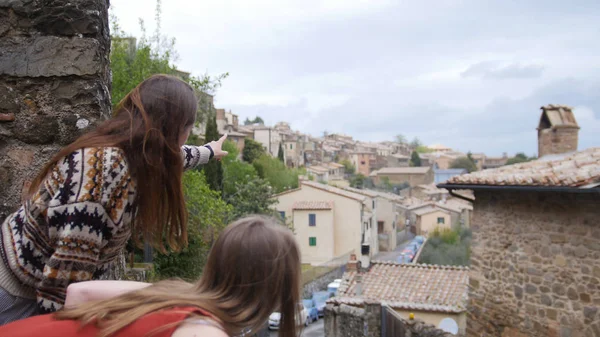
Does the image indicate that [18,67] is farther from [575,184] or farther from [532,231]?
[532,231]

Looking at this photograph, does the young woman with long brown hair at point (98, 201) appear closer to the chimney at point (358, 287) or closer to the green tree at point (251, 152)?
the chimney at point (358, 287)

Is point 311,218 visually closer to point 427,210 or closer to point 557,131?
point 427,210

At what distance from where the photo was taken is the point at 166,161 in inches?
66.8

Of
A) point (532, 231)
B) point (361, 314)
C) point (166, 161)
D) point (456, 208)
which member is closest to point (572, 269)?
point (532, 231)

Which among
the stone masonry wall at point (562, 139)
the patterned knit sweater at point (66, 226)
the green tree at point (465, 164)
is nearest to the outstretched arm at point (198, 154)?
the patterned knit sweater at point (66, 226)

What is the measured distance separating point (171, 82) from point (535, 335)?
7016 millimetres

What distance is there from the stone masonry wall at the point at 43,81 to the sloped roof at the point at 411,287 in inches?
406

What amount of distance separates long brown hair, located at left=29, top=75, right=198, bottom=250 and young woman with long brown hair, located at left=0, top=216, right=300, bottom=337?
35cm

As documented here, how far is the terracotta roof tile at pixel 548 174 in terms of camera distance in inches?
253

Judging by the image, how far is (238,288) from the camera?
1.32m

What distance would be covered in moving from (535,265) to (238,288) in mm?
6890

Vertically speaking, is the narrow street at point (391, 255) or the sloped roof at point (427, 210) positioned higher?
the sloped roof at point (427, 210)

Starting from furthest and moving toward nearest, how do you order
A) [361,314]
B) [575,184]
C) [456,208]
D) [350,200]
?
[456,208] → [350,200] → [361,314] → [575,184]

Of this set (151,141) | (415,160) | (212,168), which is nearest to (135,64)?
(212,168)
